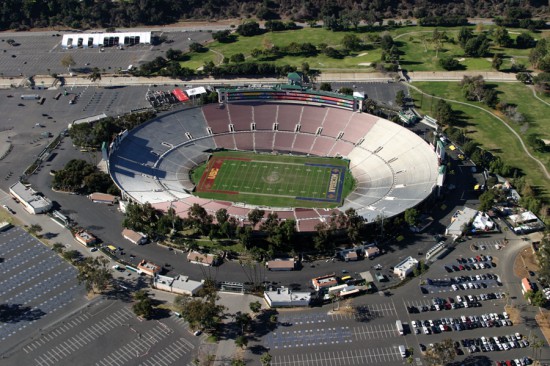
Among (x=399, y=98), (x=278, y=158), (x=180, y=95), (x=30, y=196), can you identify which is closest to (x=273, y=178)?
(x=278, y=158)

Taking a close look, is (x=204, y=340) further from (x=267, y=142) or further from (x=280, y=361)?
(x=267, y=142)

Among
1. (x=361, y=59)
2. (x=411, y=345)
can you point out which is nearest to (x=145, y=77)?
(x=361, y=59)

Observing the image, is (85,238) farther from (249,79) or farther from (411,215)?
(249,79)

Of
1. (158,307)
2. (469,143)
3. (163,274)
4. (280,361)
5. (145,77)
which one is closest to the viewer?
(280,361)

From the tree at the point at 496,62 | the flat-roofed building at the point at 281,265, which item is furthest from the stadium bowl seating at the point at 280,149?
the tree at the point at 496,62

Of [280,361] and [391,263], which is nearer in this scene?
[280,361]

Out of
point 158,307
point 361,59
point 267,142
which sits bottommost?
point 158,307

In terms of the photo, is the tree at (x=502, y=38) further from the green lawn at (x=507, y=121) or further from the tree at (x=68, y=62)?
the tree at (x=68, y=62)
